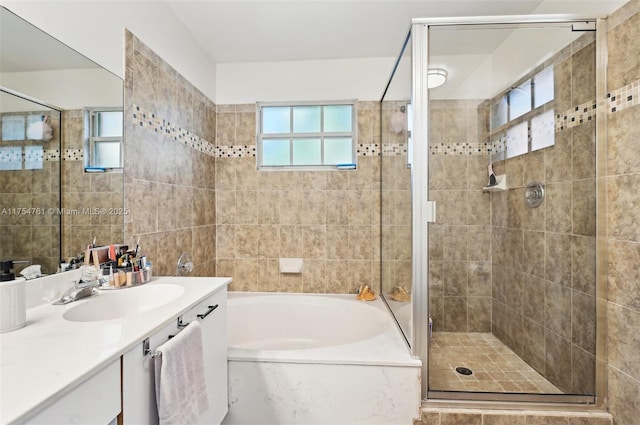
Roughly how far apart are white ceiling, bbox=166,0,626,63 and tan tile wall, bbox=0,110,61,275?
1.43 meters

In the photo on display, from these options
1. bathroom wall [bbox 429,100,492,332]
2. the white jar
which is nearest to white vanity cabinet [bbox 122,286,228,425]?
the white jar

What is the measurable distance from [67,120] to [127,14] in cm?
79

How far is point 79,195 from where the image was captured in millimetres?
1358

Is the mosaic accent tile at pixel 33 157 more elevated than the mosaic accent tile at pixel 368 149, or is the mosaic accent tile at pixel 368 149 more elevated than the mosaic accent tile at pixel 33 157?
the mosaic accent tile at pixel 368 149

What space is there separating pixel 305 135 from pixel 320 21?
0.94 meters

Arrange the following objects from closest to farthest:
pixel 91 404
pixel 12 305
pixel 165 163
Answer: pixel 91 404, pixel 12 305, pixel 165 163

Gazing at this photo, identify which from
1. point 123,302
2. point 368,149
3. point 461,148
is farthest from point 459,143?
point 123,302

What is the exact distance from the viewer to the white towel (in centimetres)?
98

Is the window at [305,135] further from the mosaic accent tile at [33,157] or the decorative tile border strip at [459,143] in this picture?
the mosaic accent tile at [33,157]

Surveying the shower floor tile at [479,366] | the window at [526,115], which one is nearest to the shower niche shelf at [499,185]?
the window at [526,115]

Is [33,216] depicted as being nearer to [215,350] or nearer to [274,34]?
[215,350]

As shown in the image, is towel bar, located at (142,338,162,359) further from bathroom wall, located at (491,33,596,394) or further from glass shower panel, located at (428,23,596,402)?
bathroom wall, located at (491,33,596,394)

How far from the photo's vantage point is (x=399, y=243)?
6.60ft

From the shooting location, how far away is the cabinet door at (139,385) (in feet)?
2.82
